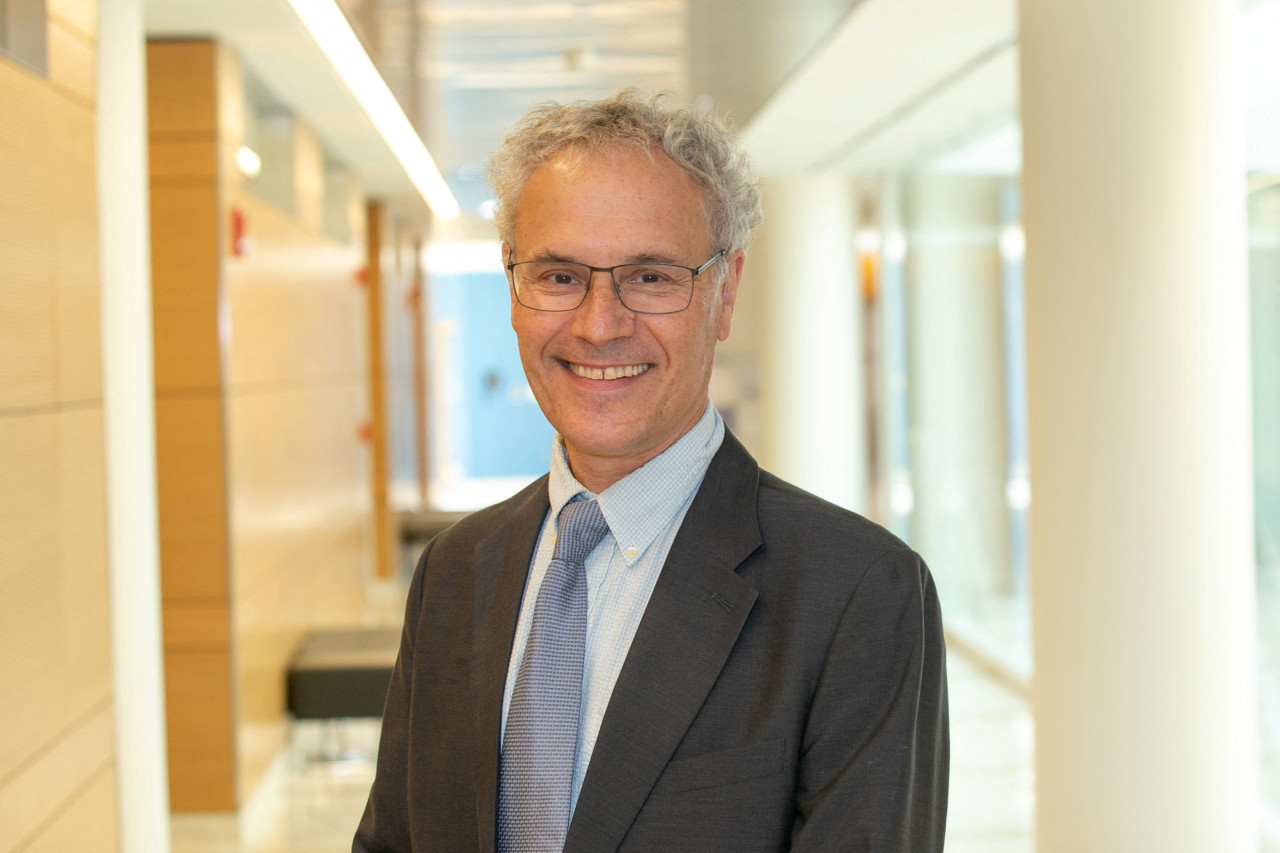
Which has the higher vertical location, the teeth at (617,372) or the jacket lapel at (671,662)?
the teeth at (617,372)

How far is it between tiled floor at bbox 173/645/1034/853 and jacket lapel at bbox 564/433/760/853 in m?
5.00

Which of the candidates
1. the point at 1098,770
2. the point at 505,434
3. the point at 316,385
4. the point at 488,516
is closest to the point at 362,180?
the point at 316,385

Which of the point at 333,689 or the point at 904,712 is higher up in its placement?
the point at 904,712

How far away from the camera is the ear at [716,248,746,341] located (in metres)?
1.65

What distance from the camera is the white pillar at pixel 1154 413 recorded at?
3.93 meters

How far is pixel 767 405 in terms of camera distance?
1196 cm

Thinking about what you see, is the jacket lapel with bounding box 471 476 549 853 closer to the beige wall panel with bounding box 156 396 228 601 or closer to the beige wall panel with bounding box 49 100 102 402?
the beige wall panel with bounding box 49 100 102 402

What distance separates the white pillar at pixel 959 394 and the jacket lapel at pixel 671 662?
8.38m

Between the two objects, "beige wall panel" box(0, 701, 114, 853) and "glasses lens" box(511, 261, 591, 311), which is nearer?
"glasses lens" box(511, 261, 591, 311)

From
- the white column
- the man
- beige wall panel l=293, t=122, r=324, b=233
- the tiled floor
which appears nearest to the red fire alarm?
beige wall panel l=293, t=122, r=324, b=233

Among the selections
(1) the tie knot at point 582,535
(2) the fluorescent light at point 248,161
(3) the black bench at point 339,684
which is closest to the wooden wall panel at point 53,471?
(1) the tie knot at point 582,535

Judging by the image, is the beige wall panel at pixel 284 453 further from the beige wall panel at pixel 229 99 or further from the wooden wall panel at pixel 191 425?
the beige wall panel at pixel 229 99

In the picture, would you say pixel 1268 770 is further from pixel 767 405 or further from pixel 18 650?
pixel 767 405

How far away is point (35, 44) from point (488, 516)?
249 centimetres
